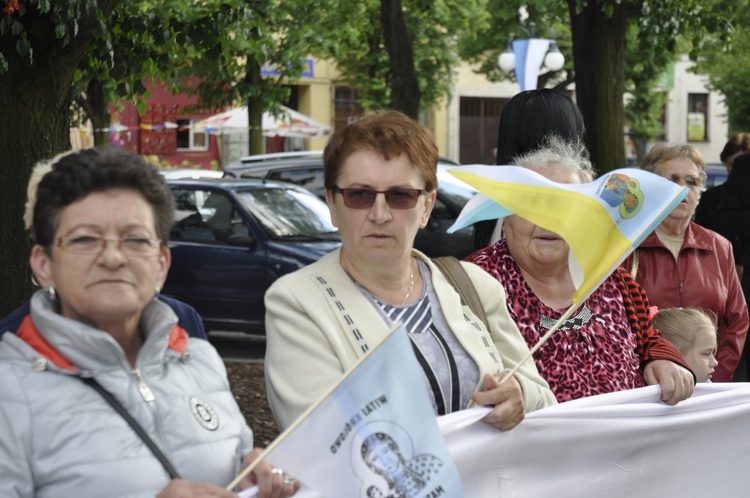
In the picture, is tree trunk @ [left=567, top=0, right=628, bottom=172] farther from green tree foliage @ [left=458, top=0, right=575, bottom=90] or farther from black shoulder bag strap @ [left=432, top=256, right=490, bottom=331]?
green tree foliage @ [left=458, top=0, right=575, bottom=90]

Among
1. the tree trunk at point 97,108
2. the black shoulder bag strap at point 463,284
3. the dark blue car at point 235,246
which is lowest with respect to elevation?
the dark blue car at point 235,246

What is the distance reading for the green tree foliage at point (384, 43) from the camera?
27.0 metres

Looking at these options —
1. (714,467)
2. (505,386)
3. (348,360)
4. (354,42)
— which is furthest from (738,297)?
(354,42)

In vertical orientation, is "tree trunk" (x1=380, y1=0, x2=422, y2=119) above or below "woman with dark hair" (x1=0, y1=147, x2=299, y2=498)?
above

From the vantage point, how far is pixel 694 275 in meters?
5.52

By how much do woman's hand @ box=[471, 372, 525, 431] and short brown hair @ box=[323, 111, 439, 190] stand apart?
0.62 meters

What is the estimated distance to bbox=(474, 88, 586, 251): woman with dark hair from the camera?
471 centimetres

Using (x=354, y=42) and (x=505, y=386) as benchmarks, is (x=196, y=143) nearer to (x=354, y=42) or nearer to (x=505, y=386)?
(x=354, y=42)

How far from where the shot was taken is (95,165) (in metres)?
2.76

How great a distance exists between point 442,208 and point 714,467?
9.71 metres

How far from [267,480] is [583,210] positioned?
1.41 m

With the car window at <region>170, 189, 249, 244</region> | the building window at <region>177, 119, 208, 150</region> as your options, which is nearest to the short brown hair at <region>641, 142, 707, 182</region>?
the car window at <region>170, 189, 249, 244</region>

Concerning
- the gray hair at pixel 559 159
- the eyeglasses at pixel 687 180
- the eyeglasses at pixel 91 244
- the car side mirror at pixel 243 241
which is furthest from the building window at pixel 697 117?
the eyeglasses at pixel 91 244

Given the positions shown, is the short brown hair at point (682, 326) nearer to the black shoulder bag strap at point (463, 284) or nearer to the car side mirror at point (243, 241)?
the black shoulder bag strap at point (463, 284)
